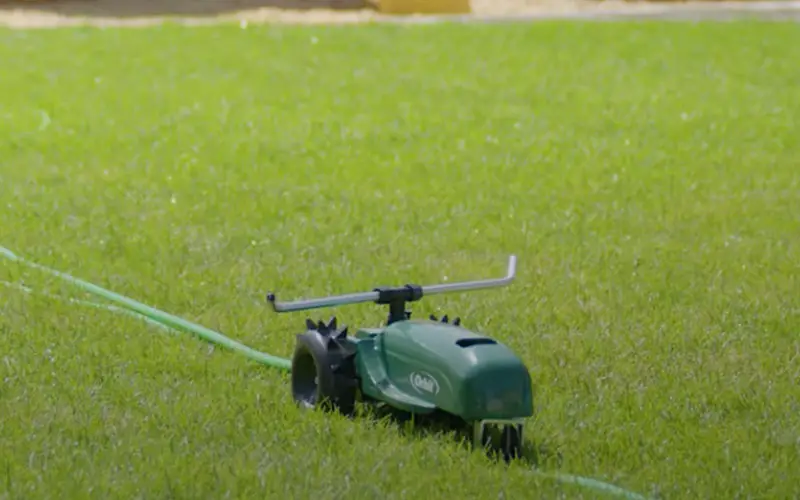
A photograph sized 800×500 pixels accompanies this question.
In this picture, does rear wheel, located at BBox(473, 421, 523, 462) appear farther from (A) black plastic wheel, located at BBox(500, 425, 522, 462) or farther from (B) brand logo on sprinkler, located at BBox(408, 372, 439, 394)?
(B) brand logo on sprinkler, located at BBox(408, 372, 439, 394)

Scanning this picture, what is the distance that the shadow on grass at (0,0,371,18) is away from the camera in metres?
16.1

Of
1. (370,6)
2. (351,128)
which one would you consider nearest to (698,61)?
(351,128)

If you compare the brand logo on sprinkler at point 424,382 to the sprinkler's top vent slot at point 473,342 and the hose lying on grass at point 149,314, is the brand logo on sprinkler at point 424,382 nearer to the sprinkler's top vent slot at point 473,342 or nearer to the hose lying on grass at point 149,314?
the sprinkler's top vent slot at point 473,342

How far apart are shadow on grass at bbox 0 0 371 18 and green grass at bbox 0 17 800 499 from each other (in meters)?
2.14

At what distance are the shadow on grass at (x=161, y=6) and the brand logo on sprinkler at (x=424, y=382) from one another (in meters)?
11.9

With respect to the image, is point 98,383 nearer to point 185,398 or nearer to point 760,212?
point 185,398

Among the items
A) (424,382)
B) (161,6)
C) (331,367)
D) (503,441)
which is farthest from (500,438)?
(161,6)

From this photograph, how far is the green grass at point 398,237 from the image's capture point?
4.33 metres

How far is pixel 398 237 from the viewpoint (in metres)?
7.31

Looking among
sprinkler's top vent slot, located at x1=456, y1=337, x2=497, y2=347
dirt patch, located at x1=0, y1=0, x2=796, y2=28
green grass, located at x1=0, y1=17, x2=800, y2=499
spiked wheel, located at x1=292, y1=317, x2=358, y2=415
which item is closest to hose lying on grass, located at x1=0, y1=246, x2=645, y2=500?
green grass, located at x1=0, y1=17, x2=800, y2=499

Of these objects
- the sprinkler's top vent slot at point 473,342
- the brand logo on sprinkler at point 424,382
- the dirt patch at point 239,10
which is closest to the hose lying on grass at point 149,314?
the brand logo on sprinkler at point 424,382

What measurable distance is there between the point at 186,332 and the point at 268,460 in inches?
57.8

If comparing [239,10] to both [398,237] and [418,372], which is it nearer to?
[398,237]

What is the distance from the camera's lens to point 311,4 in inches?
663
